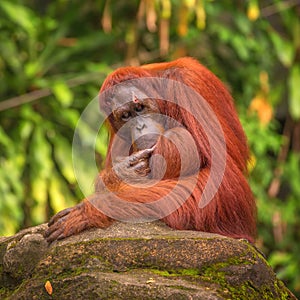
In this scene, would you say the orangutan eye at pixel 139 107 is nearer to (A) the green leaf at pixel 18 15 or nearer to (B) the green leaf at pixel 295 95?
(A) the green leaf at pixel 18 15

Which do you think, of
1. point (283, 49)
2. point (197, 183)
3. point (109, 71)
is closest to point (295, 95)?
point (283, 49)

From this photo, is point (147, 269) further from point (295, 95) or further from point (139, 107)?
point (295, 95)

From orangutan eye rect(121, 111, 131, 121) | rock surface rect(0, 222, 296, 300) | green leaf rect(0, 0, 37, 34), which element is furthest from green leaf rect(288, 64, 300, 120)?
rock surface rect(0, 222, 296, 300)

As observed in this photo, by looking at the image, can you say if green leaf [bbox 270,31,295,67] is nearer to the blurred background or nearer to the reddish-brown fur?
the blurred background

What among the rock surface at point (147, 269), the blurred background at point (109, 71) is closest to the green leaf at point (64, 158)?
the blurred background at point (109, 71)

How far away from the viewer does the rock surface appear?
328cm

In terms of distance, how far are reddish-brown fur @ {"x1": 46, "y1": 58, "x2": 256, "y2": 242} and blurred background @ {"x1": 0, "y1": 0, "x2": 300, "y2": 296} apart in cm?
297

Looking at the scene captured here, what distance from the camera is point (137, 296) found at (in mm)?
3246

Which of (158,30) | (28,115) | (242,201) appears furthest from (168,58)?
(242,201)

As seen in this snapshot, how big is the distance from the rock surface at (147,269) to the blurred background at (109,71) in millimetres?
3668

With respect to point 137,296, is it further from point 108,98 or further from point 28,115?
point 28,115

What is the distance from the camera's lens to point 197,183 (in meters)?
4.09

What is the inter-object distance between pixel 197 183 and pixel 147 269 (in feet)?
2.45

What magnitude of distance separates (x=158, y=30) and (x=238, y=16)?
0.97 m
